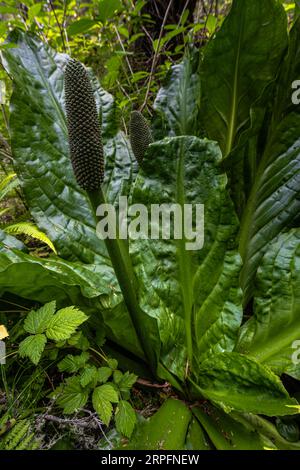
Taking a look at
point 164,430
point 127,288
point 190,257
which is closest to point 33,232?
point 127,288

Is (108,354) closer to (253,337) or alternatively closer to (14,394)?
(14,394)

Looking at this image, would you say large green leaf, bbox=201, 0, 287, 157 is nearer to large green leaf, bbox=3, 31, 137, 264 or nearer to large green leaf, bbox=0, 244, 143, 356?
large green leaf, bbox=3, 31, 137, 264

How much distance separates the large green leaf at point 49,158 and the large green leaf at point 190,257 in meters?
0.28

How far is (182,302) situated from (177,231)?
0.67 feet

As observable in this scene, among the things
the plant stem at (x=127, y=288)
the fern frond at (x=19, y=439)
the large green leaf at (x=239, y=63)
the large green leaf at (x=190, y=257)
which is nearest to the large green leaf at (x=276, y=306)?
the large green leaf at (x=190, y=257)

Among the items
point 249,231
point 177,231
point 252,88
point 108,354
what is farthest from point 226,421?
point 252,88

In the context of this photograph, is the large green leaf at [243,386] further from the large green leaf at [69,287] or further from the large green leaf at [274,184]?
the large green leaf at [274,184]

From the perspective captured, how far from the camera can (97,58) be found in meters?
2.87

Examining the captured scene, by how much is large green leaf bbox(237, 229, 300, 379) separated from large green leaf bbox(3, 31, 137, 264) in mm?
518

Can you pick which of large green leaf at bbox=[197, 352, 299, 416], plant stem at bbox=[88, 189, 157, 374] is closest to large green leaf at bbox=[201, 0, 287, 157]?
plant stem at bbox=[88, 189, 157, 374]

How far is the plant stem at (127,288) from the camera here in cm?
91

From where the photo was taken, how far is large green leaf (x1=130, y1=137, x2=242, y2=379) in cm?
107

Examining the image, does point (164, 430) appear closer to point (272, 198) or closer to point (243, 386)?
point (243, 386)

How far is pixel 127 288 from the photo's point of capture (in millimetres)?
1017
